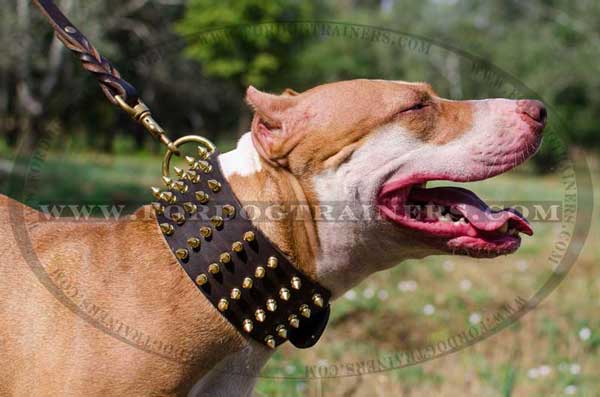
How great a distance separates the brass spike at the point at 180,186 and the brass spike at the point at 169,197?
0.02 metres

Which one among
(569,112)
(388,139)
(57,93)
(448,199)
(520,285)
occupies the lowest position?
(569,112)

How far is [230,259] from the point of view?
2.00 metres

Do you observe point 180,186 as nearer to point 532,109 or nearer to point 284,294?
point 284,294

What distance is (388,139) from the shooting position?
2229 mm

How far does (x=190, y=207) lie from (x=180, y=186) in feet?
0.28

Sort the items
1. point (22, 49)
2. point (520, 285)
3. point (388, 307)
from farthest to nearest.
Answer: point (22, 49) < point (520, 285) < point (388, 307)

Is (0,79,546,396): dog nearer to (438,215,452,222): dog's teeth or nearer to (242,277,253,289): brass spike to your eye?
(438,215,452,222): dog's teeth

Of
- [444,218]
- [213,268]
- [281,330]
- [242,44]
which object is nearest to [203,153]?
[213,268]

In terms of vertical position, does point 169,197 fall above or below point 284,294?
above

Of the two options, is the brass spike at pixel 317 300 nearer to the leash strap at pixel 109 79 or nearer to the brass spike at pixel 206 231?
the brass spike at pixel 206 231

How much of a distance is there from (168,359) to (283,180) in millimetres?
654

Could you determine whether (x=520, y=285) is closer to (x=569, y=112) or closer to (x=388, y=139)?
(x=388, y=139)

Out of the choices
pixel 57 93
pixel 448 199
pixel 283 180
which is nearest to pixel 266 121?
pixel 283 180

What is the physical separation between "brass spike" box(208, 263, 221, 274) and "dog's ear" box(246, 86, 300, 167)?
0.40m
